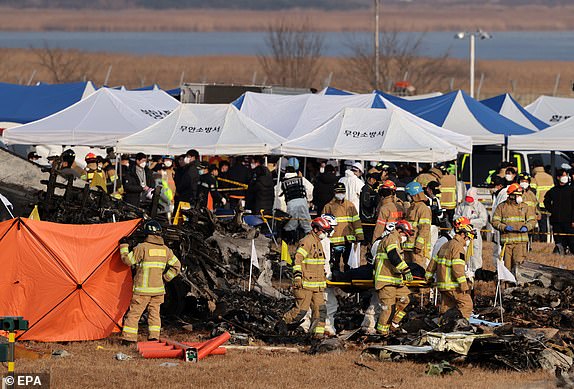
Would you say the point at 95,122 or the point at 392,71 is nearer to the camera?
the point at 95,122

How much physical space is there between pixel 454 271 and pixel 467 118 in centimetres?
1474

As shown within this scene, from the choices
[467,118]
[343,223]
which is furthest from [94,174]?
[467,118]

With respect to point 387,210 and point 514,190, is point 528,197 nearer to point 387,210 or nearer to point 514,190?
point 514,190

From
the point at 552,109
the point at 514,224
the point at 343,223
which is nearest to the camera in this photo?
the point at 343,223

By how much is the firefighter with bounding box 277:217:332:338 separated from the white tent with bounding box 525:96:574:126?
20.9 meters

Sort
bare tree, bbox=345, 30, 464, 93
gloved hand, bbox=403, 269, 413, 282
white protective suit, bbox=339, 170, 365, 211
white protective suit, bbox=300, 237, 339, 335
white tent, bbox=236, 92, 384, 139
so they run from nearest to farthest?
gloved hand, bbox=403, 269, 413, 282 → white protective suit, bbox=300, 237, 339, 335 → white protective suit, bbox=339, 170, 365, 211 → white tent, bbox=236, 92, 384, 139 → bare tree, bbox=345, 30, 464, 93

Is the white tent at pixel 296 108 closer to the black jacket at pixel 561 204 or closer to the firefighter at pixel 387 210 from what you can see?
the black jacket at pixel 561 204

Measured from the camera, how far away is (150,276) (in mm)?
17188

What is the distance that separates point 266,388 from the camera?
1452 centimetres

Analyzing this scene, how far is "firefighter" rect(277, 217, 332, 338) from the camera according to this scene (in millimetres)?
17375

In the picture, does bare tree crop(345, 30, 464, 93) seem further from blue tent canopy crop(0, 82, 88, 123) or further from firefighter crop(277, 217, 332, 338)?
firefighter crop(277, 217, 332, 338)

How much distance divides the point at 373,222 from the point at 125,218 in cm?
572

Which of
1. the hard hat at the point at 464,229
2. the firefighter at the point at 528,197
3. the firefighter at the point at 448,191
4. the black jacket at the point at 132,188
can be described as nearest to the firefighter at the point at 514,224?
the firefighter at the point at 528,197

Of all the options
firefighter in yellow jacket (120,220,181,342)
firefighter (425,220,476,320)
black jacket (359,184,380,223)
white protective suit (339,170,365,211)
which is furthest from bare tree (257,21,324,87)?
firefighter in yellow jacket (120,220,181,342)
